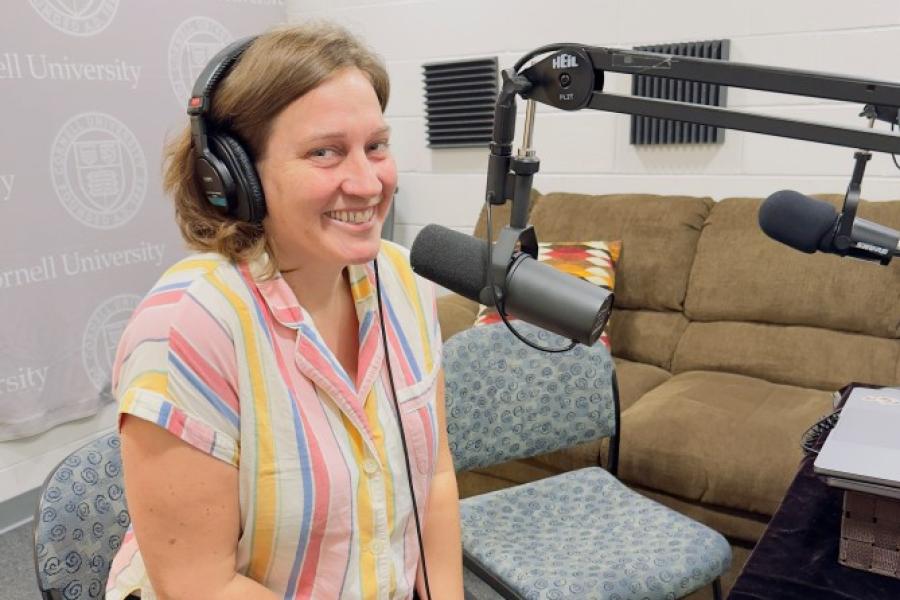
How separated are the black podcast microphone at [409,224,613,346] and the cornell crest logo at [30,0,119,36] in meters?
2.45

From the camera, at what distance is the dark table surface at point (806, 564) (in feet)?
3.14

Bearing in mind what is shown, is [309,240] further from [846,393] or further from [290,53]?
[846,393]

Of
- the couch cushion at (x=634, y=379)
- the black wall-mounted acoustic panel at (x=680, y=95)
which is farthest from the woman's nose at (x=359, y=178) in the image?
the black wall-mounted acoustic panel at (x=680, y=95)

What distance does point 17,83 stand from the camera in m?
2.60

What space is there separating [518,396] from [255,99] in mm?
1091

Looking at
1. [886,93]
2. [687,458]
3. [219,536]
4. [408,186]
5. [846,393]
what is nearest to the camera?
[886,93]

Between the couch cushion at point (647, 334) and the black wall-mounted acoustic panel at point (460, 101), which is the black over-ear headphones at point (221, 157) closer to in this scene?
the couch cushion at point (647, 334)

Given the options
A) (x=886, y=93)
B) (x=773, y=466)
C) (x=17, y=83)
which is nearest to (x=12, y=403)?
(x=17, y=83)

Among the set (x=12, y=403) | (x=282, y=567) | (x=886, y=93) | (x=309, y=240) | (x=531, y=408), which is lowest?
(x=12, y=403)

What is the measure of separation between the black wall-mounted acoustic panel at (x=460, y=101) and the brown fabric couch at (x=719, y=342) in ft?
1.83

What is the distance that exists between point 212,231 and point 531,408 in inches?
41.0

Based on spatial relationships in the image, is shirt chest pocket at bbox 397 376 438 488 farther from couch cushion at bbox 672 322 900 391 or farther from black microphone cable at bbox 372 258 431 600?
couch cushion at bbox 672 322 900 391

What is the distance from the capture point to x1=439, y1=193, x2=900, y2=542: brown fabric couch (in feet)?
6.90

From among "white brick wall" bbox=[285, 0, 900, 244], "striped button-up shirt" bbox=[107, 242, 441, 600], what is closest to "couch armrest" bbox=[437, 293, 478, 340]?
"white brick wall" bbox=[285, 0, 900, 244]
